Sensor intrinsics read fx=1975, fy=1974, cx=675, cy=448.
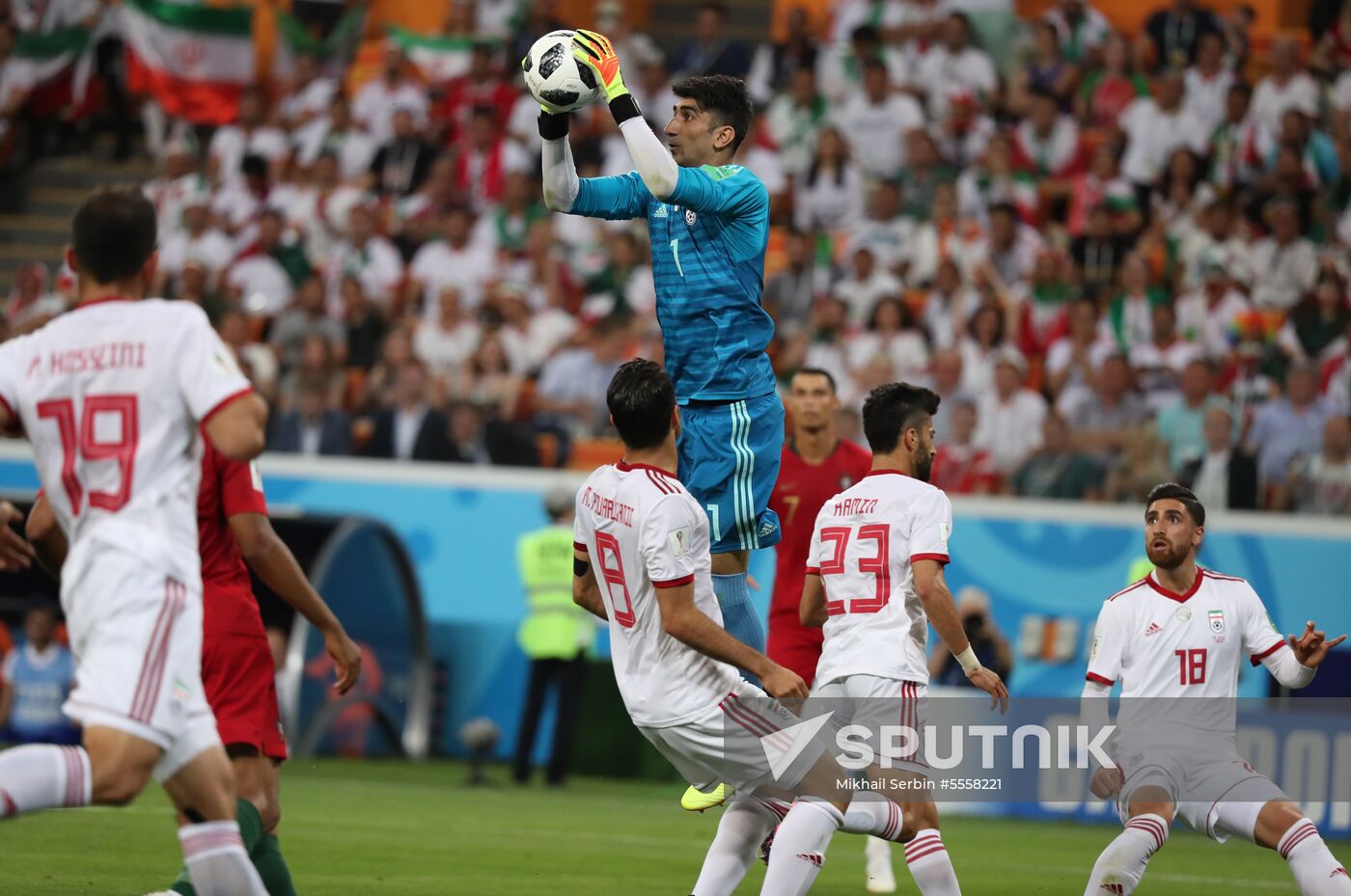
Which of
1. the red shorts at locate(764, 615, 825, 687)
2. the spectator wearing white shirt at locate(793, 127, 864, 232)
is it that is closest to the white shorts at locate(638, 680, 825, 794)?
the red shorts at locate(764, 615, 825, 687)

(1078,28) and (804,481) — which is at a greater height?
(1078,28)

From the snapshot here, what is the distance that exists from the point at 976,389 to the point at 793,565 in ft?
22.1

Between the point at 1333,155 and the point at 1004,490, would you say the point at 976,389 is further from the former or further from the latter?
the point at 1333,155

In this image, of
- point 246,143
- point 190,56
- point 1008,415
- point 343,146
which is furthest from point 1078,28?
point 190,56

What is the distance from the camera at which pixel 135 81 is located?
25.1 metres

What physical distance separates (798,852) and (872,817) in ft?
1.46

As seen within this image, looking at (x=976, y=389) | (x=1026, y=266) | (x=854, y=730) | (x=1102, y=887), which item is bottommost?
(x=1102, y=887)

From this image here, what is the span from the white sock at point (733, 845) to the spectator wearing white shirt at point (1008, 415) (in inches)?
369

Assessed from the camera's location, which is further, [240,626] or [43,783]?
[240,626]

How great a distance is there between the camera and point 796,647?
1046cm

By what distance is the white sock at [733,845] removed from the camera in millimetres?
7371

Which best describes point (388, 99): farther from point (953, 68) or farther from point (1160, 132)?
point (1160, 132)

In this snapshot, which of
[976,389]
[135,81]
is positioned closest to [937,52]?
[976,389]

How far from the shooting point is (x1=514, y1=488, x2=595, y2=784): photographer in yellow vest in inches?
620
